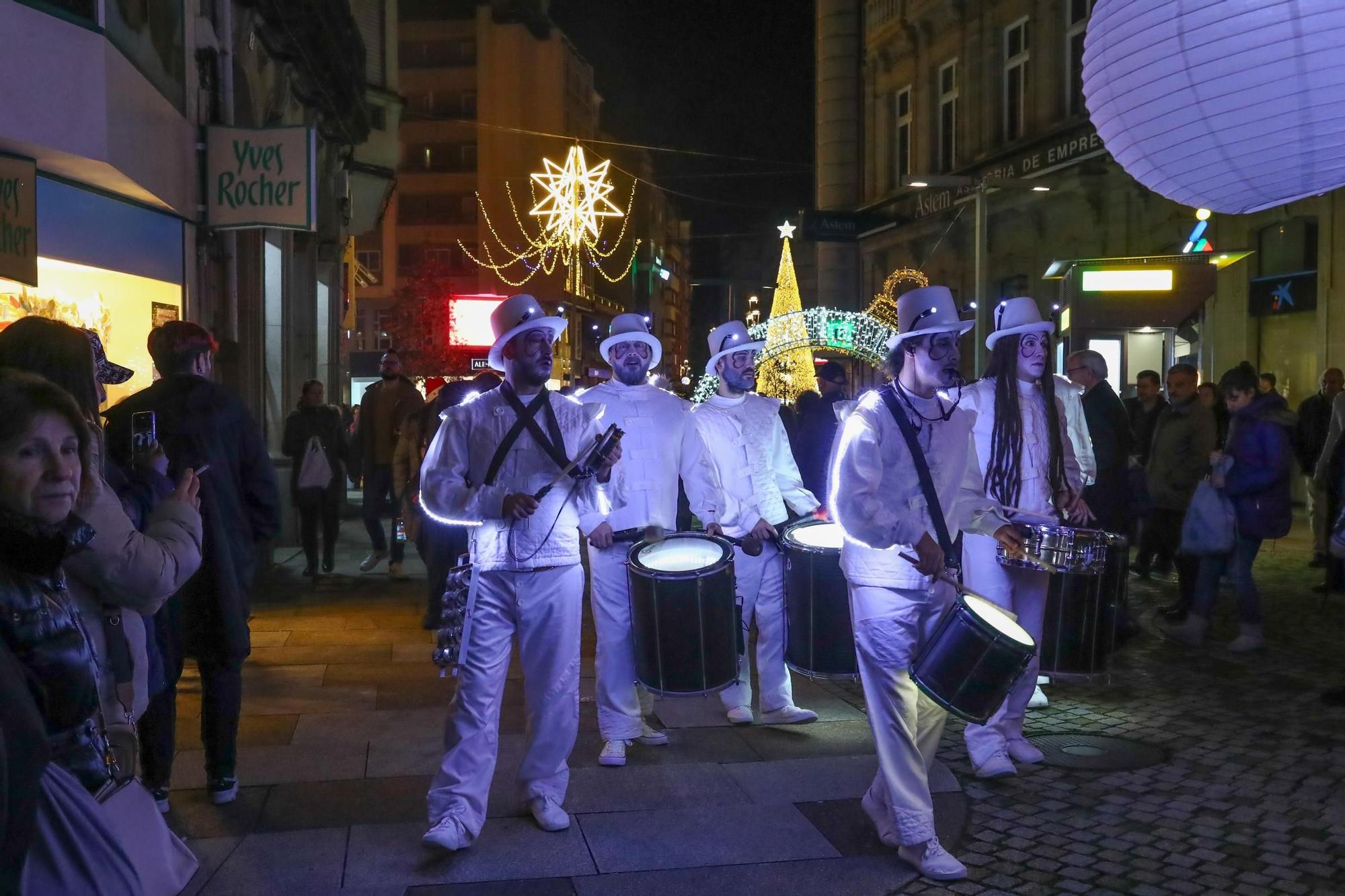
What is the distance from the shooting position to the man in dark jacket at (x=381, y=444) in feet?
39.4

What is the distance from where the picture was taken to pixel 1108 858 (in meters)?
4.74

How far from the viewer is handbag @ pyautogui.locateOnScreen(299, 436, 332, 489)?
11.4 metres

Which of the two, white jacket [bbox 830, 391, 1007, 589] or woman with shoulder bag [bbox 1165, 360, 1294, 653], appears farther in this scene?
woman with shoulder bag [bbox 1165, 360, 1294, 653]

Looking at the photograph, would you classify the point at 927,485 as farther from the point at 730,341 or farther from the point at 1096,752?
the point at 730,341

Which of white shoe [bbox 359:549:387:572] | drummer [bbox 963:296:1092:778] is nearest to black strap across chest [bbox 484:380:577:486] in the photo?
drummer [bbox 963:296:1092:778]

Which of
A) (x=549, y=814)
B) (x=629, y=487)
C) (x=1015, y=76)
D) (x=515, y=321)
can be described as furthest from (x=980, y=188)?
(x=549, y=814)

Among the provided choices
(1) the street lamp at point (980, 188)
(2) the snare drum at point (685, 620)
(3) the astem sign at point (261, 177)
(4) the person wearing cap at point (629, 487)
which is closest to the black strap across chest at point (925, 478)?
(2) the snare drum at point (685, 620)

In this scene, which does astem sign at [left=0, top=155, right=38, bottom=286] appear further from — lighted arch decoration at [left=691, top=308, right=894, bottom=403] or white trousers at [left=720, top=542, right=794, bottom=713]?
lighted arch decoration at [left=691, top=308, right=894, bottom=403]

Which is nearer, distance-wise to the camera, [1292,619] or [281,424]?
[1292,619]

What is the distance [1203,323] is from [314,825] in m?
14.8

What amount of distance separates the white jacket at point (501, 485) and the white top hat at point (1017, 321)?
234 cm

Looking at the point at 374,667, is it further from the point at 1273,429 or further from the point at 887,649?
the point at 1273,429

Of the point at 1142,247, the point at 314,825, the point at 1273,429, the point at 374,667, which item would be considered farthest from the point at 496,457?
the point at 1142,247

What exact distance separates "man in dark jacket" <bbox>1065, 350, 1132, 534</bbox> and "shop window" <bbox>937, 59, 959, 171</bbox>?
24.3 metres
